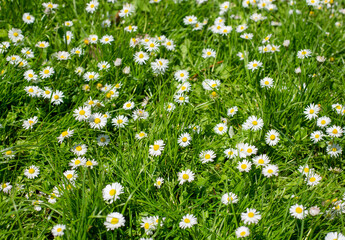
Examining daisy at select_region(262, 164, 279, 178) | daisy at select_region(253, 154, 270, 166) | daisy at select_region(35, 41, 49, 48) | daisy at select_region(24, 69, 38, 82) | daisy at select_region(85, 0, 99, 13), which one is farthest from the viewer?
daisy at select_region(85, 0, 99, 13)

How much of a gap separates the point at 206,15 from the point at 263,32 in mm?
718

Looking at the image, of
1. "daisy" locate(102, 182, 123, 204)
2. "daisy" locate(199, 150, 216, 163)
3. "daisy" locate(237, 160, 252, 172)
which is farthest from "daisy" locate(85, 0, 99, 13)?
"daisy" locate(237, 160, 252, 172)

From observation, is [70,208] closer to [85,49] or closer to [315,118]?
[85,49]

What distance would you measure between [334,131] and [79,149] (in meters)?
2.00

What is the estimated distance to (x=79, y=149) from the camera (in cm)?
267

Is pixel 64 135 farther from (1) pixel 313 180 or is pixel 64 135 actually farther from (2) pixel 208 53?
(1) pixel 313 180

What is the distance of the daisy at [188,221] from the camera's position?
2232 millimetres

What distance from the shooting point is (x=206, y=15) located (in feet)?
13.2

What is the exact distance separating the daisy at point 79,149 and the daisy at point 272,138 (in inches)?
56.4

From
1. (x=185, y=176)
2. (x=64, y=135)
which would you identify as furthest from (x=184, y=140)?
(x=64, y=135)

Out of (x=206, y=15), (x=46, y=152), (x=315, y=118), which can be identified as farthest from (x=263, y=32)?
(x=46, y=152)

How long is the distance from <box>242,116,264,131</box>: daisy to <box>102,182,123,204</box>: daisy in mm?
1117

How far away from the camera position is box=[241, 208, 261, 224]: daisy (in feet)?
7.19

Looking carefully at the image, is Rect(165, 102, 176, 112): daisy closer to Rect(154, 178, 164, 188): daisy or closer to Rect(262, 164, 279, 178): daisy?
Rect(154, 178, 164, 188): daisy
